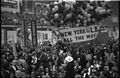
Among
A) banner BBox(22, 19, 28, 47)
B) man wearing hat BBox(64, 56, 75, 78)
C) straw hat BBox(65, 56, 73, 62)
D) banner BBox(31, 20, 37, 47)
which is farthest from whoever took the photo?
banner BBox(31, 20, 37, 47)

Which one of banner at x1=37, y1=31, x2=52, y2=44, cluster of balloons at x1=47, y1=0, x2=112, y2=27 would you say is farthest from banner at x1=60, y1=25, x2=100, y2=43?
banner at x1=37, y1=31, x2=52, y2=44

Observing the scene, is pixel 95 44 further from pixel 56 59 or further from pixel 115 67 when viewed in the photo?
pixel 115 67

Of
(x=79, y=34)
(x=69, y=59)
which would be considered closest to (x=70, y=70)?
(x=69, y=59)

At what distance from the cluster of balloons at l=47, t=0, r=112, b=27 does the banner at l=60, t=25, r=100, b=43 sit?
298 millimetres

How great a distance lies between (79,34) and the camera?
33.0ft

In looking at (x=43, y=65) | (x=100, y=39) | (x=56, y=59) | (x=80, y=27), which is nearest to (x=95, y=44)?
(x=100, y=39)

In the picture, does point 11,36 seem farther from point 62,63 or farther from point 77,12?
point 62,63

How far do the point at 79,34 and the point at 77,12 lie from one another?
2.94 feet

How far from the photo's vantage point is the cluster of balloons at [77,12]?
9.91 meters

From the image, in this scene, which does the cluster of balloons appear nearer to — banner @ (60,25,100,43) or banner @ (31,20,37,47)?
banner @ (60,25,100,43)

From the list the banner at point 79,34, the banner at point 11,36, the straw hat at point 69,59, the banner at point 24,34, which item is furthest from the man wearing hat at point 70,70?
the banner at point 11,36

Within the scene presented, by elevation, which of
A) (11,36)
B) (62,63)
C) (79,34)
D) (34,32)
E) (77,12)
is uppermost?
(77,12)

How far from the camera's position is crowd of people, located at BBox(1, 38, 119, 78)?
7332mm

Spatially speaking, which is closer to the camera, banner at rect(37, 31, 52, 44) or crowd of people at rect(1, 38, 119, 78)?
crowd of people at rect(1, 38, 119, 78)
